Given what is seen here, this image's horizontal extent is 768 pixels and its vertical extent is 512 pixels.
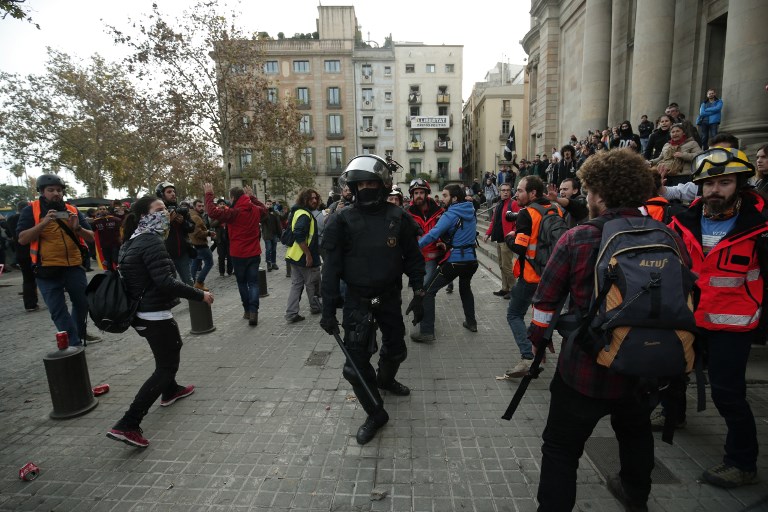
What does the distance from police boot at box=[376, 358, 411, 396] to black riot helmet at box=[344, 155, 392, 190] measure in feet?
5.30

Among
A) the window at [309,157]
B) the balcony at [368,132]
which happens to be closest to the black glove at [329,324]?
the window at [309,157]

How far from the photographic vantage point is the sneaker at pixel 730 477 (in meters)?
2.59

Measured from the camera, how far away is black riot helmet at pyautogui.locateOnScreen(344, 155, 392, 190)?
10.5 feet

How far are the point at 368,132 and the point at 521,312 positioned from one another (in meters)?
45.0

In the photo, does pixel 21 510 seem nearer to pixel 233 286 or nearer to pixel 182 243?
pixel 182 243

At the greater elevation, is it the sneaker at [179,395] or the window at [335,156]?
the window at [335,156]

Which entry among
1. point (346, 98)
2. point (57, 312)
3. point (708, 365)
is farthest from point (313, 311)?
point (346, 98)

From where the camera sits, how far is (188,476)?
2.85 metres

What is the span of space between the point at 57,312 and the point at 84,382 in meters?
1.63

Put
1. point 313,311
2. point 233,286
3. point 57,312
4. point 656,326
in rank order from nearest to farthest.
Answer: point 656,326, point 57,312, point 313,311, point 233,286

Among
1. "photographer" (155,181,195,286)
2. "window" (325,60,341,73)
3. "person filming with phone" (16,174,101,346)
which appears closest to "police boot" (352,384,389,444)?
"person filming with phone" (16,174,101,346)

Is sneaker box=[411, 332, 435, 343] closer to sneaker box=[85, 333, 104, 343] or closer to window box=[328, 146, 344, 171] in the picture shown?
sneaker box=[85, 333, 104, 343]

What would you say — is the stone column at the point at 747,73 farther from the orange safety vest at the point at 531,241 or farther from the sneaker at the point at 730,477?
the sneaker at the point at 730,477

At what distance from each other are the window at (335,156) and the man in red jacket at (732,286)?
44.6 meters
